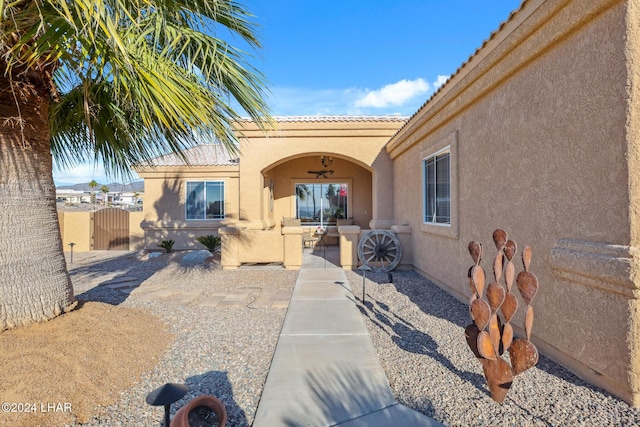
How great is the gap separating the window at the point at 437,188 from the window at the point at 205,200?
973cm

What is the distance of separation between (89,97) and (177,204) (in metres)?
A: 11.4

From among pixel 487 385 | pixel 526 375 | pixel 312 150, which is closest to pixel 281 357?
pixel 487 385

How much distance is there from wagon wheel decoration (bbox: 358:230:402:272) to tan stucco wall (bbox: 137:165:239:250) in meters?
7.24

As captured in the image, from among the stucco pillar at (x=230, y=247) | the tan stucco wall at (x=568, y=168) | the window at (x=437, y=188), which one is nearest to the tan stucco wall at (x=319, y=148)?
the stucco pillar at (x=230, y=247)

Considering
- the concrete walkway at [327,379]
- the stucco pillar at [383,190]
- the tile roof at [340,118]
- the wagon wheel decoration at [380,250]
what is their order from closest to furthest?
the concrete walkway at [327,379] → the wagon wheel decoration at [380,250] → the tile roof at [340,118] → the stucco pillar at [383,190]

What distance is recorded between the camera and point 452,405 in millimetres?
2988

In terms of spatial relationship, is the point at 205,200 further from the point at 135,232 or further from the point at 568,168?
the point at 568,168

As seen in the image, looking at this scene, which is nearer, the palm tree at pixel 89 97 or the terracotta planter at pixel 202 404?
the terracotta planter at pixel 202 404

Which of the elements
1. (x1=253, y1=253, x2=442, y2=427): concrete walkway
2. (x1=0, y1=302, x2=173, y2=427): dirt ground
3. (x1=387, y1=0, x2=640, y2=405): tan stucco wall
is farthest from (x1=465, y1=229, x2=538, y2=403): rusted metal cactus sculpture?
(x1=0, y1=302, x2=173, y2=427): dirt ground

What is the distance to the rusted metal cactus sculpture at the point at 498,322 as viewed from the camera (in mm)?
2840

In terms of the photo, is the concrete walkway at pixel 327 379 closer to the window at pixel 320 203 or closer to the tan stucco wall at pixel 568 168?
the tan stucco wall at pixel 568 168

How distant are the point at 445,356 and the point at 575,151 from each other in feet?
8.72

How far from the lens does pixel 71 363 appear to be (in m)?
3.33

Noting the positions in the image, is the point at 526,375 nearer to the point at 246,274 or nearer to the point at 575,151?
the point at 575,151
